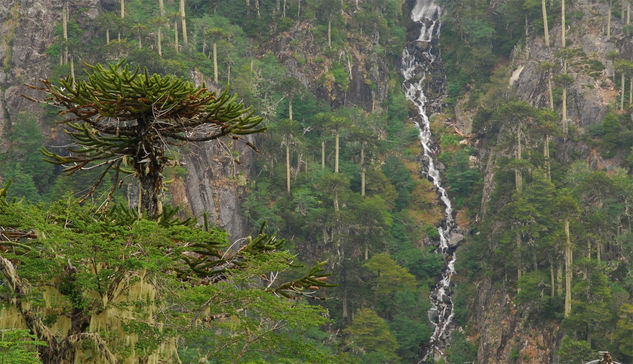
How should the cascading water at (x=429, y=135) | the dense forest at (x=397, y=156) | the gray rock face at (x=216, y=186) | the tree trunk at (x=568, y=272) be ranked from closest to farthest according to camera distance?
the tree trunk at (x=568, y=272), the dense forest at (x=397, y=156), the gray rock face at (x=216, y=186), the cascading water at (x=429, y=135)

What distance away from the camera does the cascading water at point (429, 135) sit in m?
65.1

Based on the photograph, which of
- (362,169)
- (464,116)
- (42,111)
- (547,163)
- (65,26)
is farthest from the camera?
(464,116)

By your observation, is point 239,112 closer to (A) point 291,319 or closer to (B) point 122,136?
(B) point 122,136

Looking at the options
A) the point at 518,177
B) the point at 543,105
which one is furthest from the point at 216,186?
the point at 543,105

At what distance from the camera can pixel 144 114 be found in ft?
48.3

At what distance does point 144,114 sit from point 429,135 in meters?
71.8

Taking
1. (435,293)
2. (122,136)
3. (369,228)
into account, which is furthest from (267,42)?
(122,136)

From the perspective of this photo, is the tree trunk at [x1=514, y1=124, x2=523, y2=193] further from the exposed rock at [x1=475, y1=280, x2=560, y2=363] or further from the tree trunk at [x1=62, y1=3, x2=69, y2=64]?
Answer: the tree trunk at [x1=62, y1=3, x2=69, y2=64]

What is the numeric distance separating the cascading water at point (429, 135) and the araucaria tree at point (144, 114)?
4945 cm

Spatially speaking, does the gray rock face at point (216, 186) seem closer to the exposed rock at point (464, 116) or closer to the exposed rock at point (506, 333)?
the exposed rock at point (506, 333)

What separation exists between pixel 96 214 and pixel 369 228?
51610 millimetres

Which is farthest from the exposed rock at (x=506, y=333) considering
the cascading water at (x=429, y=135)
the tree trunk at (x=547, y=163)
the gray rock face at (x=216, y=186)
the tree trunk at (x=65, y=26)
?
the tree trunk at (x=65, y=26)

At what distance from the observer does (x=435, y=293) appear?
6800 cm

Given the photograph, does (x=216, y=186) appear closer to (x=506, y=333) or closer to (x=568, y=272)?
(x=506, y=333)
